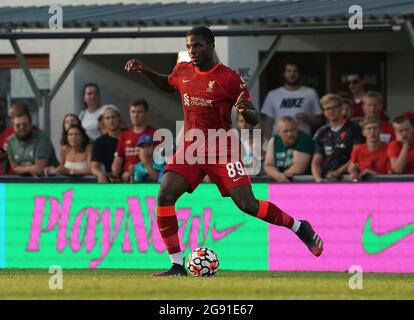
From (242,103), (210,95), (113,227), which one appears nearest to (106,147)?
(113,227)

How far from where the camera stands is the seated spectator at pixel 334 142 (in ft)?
60.4

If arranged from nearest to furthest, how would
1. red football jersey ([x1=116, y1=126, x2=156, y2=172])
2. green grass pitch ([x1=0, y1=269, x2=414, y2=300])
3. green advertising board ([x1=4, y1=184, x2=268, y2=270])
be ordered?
green grass pitch ([x1=0, y1=269, x2=414, y2=300]), green advertising board ([x1=4, y1=184, x2=268, y2=270]), red football jersey ([x1=116, y1=126, x2=156, y2=172])

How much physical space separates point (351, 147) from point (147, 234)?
258 cm

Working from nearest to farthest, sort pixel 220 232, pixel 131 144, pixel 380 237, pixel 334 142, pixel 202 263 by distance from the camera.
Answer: pixel 202 263
pixel 380 237
pixel 220 232
pixel 334 142
pixel 131 144

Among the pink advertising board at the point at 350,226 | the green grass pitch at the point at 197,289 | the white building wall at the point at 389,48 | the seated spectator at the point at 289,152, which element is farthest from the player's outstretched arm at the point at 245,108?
the white building wall at the point at 389,48

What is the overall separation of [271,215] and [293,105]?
599cm

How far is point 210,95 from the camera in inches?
580

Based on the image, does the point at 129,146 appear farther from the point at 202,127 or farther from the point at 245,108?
the point at 245,108

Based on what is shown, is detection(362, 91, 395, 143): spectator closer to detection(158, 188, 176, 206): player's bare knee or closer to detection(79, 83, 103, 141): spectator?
detection(79, 83, 103, 141): spectator

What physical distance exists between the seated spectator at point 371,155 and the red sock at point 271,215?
3031 millimetres

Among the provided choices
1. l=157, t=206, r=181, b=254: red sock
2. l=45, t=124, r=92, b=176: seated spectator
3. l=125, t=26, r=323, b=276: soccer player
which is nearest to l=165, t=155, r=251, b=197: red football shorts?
l=125, t=26, r=323, b=276: soccer player

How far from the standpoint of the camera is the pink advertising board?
17484 mm

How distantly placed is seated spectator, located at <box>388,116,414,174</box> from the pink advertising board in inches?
14.8

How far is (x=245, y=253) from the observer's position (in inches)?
717
